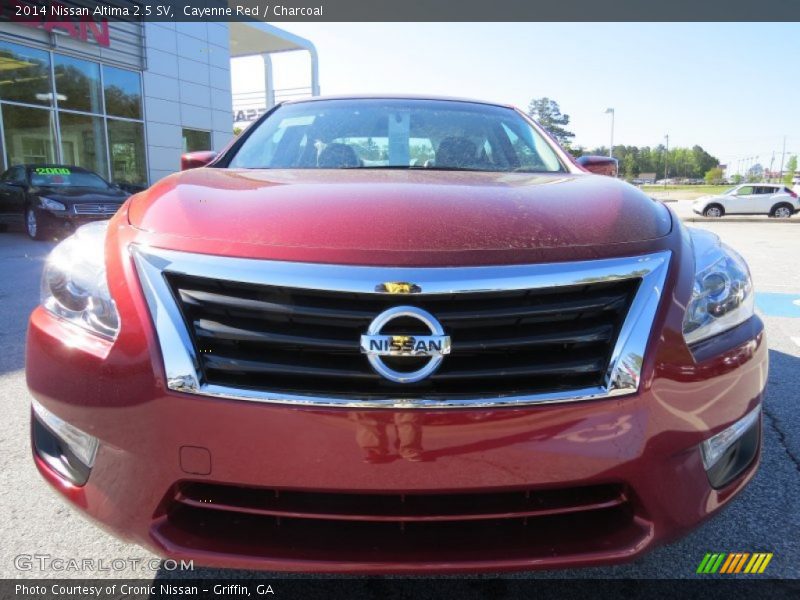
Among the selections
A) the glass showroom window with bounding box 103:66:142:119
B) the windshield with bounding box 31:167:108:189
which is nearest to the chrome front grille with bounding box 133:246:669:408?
the windshield with bounding box 31:167:108:189

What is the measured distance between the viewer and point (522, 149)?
266cm

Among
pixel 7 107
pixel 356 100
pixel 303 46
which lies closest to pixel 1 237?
pixel 7 107

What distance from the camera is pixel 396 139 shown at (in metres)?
2.62

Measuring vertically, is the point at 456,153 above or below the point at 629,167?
below

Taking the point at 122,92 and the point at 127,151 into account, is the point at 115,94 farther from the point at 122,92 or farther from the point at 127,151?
the point at 127,151

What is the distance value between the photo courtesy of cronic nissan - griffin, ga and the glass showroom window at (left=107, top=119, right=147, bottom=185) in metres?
17.5

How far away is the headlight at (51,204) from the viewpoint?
9695 millimetres

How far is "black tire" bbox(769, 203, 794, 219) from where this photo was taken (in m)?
22.5

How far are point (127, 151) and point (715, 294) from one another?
62.6ft

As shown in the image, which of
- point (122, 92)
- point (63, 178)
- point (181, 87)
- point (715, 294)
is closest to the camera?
point (715, 294)

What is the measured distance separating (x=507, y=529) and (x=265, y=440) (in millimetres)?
590

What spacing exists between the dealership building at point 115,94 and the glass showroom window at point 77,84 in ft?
0.09

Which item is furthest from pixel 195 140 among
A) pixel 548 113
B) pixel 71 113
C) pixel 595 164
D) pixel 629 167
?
pixel 629 167

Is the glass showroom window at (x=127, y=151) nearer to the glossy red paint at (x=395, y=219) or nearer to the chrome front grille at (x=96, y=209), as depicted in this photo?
the chrome front grille at (x=96, y=209)
